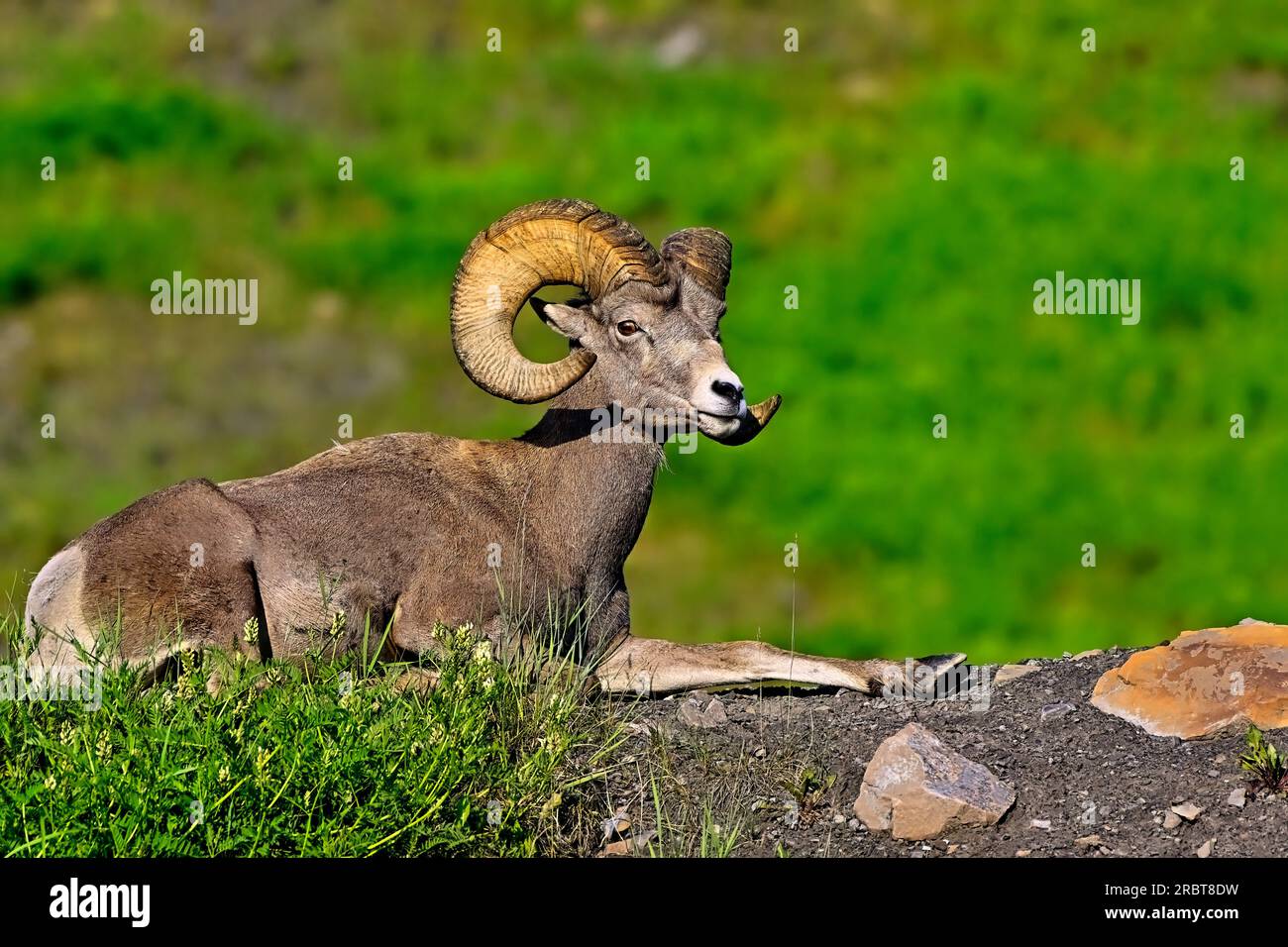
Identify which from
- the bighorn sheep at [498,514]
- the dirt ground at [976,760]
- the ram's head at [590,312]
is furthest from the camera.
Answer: the ram's head at [590,312]

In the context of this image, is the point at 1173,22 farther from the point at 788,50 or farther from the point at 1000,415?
the point at 1000,415

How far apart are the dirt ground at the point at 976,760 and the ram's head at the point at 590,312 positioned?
1.90 m

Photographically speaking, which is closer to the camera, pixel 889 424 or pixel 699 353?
pixel 699 353

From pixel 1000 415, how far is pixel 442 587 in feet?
61.9

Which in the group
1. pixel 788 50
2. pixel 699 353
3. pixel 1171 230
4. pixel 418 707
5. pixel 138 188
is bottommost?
pixel 418 707

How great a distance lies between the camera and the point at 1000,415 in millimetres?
29703

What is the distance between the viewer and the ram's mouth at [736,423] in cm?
1184

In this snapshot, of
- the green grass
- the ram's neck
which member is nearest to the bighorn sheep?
the ram's neck

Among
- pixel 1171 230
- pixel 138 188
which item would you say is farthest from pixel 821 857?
pixel 138 188

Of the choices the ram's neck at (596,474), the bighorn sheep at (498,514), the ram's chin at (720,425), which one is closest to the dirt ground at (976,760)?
the bighorn sheep at (498,514)

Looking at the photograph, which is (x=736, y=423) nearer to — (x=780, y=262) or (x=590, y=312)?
(x=590, y=312)

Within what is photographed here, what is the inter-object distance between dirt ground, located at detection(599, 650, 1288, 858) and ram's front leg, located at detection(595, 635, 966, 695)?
0.74ft

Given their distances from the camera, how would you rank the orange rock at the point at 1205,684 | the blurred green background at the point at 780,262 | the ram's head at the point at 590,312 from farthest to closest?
the blurred green background at the point at 780,262, the ram's head at the point at 590,312, the orange rock at the point at 1205,684

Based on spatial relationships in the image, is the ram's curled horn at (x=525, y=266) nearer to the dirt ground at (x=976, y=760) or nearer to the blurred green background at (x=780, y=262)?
the dirt ground at (x=976, y=760)
